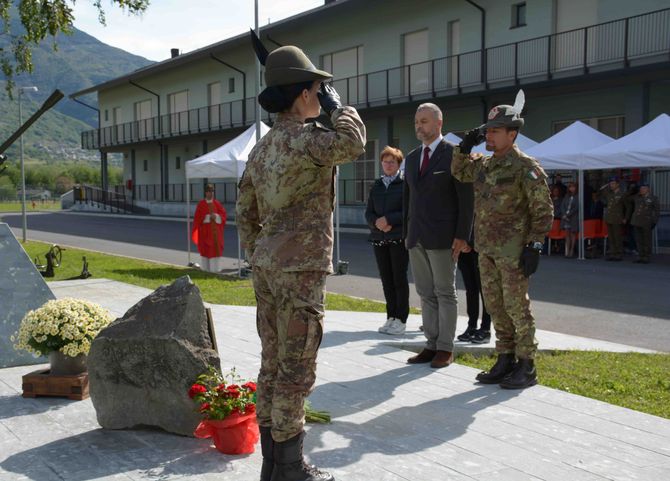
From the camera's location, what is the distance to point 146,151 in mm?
49188

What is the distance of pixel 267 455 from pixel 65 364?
92.3 inches

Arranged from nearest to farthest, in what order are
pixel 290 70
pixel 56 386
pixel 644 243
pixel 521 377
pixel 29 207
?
1. pixel 290 70
2. pixel 56 386
3. pixel 521 377
4. pixel 644 243
5. pixel 29 207

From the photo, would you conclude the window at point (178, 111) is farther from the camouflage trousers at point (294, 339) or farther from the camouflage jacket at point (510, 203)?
the camouflage trousers at point (294, 339)

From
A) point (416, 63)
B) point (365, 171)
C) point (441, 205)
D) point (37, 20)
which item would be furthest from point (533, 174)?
point (365, 171)

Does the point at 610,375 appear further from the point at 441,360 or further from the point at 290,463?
the point at 290,463

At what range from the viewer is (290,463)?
11.2ft

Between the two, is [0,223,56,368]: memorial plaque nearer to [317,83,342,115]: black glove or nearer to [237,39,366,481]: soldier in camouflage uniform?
[237,39,366,481]: soldier in camouflage uniform

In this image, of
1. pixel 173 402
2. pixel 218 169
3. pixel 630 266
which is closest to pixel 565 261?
pixel 630 266

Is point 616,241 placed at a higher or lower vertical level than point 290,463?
higher

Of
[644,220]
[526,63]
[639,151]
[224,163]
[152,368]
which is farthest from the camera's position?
[526,63]

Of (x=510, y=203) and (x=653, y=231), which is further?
(x=653, y=231)

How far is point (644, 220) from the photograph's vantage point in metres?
16.1

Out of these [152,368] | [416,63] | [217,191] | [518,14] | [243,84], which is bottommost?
[152,368]

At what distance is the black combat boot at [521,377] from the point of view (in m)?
5.32
